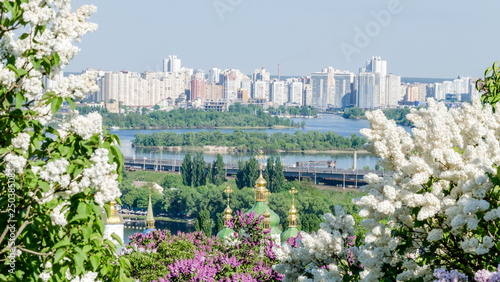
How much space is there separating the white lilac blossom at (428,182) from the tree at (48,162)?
2.49 feet

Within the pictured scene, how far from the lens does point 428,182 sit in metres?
2.00

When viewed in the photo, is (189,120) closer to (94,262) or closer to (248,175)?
(248,175)

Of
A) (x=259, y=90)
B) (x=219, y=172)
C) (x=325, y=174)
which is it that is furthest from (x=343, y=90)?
(x=219, y=172)

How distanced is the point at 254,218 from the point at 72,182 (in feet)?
10.9

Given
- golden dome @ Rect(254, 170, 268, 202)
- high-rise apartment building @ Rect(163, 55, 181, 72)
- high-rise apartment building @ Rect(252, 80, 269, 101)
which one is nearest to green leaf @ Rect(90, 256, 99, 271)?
golden dome @ Rect(254, 170, 268, 202)

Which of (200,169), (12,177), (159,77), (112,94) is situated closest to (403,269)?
(12,177)

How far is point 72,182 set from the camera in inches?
58.4

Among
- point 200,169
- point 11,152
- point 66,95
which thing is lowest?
point 200,169

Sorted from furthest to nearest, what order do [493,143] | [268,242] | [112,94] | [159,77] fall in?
[159,77]
[112,94]
[268,242]
[493,143]

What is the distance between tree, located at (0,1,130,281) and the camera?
4.86ft

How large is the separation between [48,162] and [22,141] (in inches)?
3.3

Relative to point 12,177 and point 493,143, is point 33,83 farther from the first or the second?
point 493,143

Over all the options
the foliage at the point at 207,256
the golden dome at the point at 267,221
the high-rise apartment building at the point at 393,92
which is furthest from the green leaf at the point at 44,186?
the high-rise apartment building at the point at 393,92

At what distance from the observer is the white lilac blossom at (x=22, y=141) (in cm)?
153
